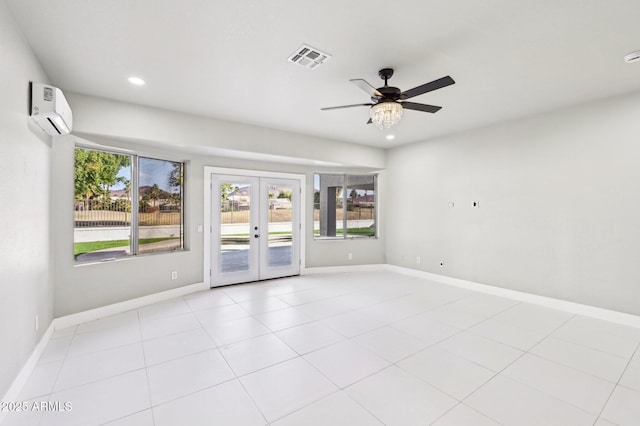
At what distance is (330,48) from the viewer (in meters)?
2.62

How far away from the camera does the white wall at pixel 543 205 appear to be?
3.69 meters

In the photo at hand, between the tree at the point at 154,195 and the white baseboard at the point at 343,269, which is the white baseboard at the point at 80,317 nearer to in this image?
the tree at the point at 154,195

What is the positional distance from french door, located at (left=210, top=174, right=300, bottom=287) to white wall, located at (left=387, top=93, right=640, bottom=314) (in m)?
2.77

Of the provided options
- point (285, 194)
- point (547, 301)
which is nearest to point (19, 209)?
point (285, 194)

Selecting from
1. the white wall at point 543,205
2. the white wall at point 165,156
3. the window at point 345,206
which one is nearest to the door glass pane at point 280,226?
the white wall at point 165,156

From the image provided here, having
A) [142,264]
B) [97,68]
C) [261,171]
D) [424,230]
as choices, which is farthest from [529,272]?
[97,68]

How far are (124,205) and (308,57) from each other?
140 inches

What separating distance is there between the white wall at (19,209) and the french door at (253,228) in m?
2.54

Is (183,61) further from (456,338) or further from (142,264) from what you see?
(456,338)

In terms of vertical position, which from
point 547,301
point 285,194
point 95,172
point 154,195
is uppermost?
point 95,172

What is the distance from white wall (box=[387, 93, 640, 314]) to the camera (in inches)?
145

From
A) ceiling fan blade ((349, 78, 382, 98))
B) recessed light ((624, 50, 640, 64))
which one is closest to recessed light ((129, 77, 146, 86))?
ceiling fan blade ((349, 78, 382, 98))

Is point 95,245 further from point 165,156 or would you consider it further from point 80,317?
point 165,156

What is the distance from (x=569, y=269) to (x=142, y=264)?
6.33m
